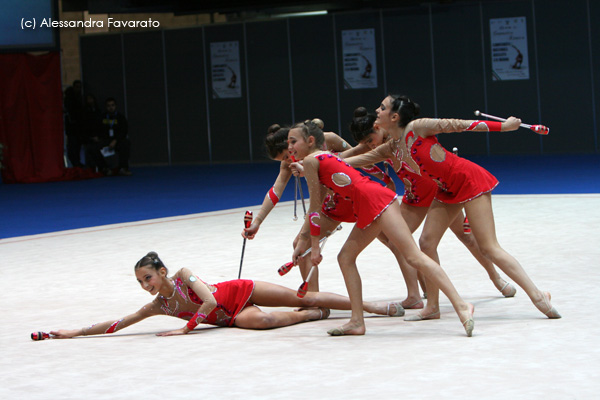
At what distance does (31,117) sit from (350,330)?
13959 millimetres

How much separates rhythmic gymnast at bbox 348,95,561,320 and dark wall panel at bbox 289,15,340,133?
555 inches

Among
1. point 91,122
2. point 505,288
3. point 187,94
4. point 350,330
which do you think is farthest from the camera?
point 187,94

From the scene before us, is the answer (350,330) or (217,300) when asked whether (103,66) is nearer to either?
(217,300)

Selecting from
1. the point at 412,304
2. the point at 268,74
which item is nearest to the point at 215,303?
the point at 412,304

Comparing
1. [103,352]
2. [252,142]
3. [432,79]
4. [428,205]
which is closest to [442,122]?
[428,205]

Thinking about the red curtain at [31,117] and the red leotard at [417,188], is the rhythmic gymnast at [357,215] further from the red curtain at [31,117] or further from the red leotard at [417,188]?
the red curtain at [31,117]

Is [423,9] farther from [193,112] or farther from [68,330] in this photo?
[68,330]

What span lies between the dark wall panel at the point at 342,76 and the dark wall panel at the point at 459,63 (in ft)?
4.02

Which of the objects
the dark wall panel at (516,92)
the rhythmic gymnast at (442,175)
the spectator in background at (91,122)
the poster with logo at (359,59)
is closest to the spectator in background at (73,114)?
the spectator in background at (91,122)

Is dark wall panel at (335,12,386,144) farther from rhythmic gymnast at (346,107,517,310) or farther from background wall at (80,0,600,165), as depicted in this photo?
rhythmic gymnast at (346,107,517,310)

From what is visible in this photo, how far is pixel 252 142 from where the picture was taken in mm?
A: 20172

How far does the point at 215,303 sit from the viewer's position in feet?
15.5

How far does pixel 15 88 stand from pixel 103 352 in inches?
537

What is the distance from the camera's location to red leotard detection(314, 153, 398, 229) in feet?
15.0
